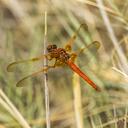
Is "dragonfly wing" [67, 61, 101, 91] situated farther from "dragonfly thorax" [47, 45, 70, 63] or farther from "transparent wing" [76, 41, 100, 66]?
"transparent wing" [76, 41, 100, 66]

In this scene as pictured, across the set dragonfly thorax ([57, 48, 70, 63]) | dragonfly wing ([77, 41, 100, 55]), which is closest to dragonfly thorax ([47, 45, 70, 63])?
dragonfly thorax ([57, 48, 70, 63])

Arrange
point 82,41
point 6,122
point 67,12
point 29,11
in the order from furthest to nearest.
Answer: point 29,11, point 67,12, point 82,41, point 6,122

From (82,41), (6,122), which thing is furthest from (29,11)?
(6,122)

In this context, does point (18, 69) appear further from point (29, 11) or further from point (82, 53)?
point (29, 11)

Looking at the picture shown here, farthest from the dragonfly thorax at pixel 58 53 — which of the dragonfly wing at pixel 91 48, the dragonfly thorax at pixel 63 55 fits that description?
the dragonfly wing at pixel 91 48

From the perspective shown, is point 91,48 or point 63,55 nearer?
point 63,55

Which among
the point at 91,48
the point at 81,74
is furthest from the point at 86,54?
the point at 81,74

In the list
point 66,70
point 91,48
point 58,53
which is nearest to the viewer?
point 58,53

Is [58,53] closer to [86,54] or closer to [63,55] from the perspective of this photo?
[63,55]
